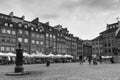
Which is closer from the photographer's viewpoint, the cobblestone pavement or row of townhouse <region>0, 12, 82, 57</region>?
the cobblestone pavement

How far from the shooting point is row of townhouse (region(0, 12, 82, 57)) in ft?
178

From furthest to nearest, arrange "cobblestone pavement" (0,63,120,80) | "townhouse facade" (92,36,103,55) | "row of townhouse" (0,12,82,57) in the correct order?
"townhouse facade" (92,36,103,55), "row of townhouse" (0,12,82,57), "cobblestone pavement" (0,63,120,80)

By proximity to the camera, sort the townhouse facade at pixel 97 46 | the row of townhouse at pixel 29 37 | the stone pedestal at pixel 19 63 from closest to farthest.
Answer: the stone pedestal at pixel 19 63, the row of townhouse at pixel 29 37, the townhouse facade at pixel 97 46

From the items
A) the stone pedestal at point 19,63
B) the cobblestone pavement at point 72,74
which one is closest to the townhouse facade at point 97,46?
the cobblestone pavement at point 72,74

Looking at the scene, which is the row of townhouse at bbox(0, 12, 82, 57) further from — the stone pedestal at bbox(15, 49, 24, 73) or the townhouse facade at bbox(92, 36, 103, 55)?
the stone pedestal at bbox(15, 49, 24, 73)

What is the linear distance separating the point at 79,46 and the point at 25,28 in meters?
48.1

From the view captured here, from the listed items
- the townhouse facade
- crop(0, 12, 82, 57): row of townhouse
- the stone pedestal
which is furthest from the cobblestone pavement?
the townhouse facade

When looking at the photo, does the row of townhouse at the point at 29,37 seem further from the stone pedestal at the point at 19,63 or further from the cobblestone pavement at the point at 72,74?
the stone pedestal at the point at 19,63

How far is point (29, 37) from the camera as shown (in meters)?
62.6

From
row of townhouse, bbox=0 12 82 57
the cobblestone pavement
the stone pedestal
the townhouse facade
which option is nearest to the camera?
the cobblestone pavement

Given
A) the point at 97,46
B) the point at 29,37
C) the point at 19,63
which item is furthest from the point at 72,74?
the point at 97,46

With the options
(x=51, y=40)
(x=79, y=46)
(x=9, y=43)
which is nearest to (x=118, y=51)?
(x=9, y=43)

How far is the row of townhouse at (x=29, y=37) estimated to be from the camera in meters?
54.3

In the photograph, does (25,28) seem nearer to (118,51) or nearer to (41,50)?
(41,50)
